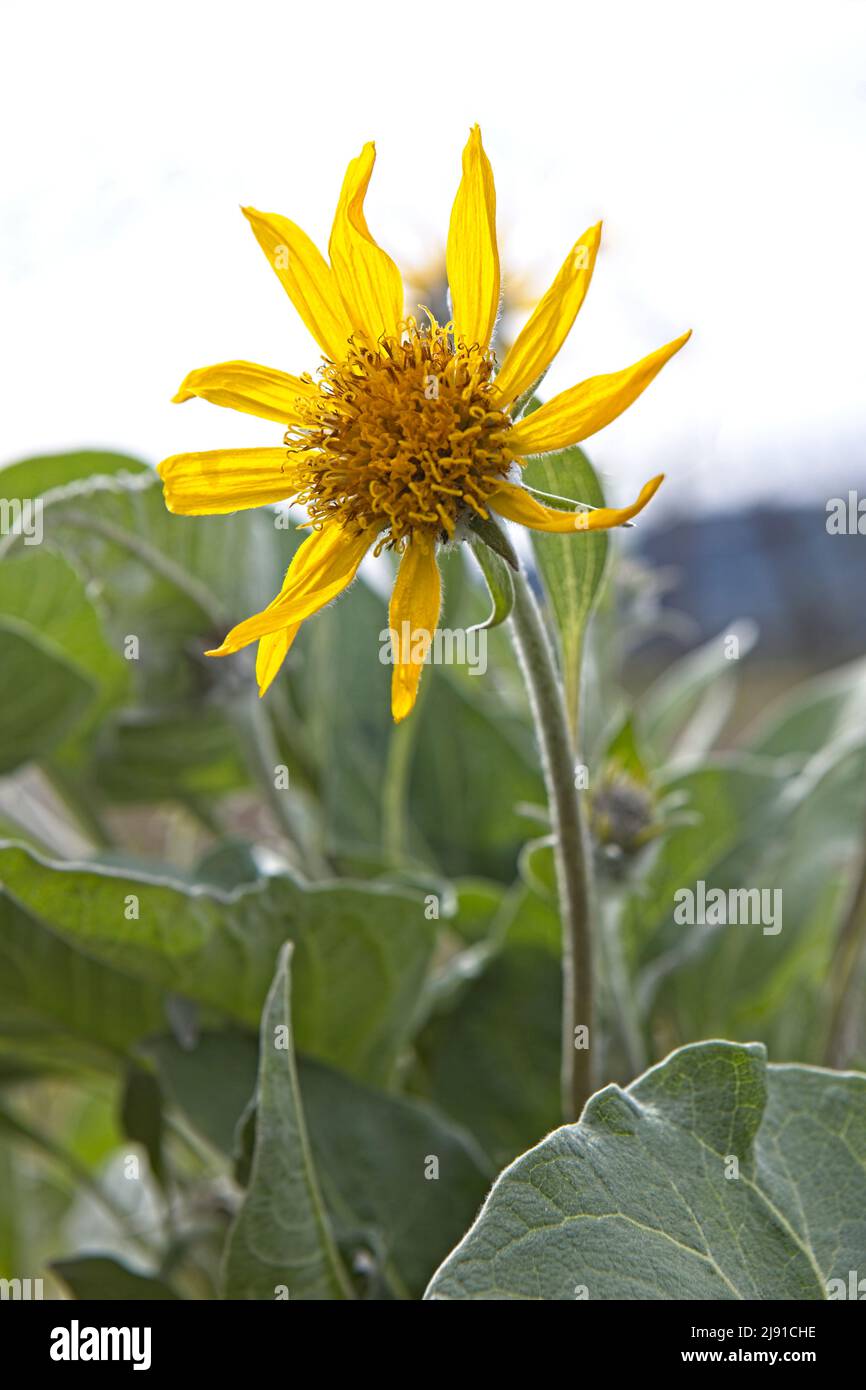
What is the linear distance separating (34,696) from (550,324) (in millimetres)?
222

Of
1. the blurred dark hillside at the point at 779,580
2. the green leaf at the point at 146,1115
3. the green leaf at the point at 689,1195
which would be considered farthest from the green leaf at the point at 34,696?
the blurred dark hillside at the point at 779,580

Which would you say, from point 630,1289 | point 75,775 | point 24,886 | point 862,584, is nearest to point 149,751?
point 75,775

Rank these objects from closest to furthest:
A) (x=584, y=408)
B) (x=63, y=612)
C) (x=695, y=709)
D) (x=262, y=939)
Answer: (x=584, y=408)
(x=262, y=939)
(x=63, y=612)
(x=695, y=709)

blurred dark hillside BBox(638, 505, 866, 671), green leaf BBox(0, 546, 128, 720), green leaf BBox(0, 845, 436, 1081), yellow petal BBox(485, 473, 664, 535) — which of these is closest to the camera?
yellow petal BBox(485, 473, 664, 535)

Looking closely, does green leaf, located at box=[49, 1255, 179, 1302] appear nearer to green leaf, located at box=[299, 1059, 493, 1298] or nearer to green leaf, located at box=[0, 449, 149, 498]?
green leaf, located at box=[299, 1059, 493, 1298]

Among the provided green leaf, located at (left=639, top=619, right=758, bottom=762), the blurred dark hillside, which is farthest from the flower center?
the blurred dark hillside

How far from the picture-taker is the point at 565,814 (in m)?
0.24

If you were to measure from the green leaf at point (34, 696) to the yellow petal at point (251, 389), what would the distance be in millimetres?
146

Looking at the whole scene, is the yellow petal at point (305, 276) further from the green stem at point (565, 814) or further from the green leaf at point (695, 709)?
the green leaf at point (695, 709)

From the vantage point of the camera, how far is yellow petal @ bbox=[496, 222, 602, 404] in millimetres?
210

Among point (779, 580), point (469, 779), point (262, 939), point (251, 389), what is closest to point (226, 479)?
point (251, 389)

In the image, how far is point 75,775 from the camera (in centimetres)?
45

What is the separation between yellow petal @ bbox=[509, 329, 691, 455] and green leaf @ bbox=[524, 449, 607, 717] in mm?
16

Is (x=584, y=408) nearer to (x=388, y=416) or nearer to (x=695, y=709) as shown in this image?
(x=388, y=416)
